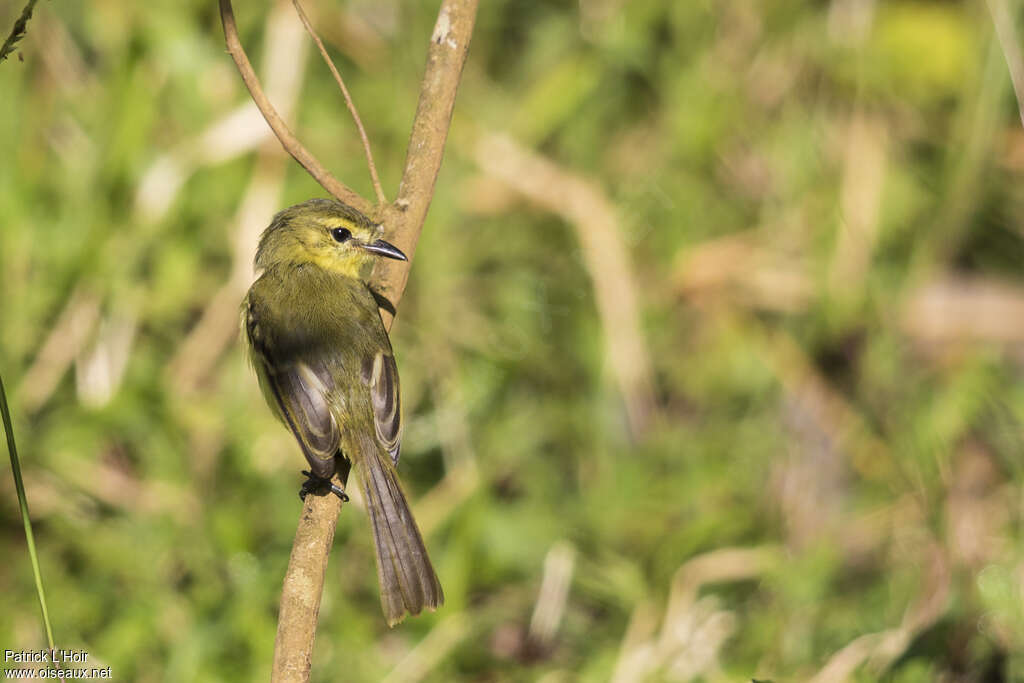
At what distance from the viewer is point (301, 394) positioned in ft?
9.68

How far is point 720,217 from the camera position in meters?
5.58

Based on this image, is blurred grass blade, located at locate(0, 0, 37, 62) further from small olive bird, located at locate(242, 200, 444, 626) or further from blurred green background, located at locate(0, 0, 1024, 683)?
blurred green background, located at locate(0, 0, 1024, 683)

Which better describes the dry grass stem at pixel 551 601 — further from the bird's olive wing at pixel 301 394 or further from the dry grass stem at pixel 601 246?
the bird's olive wing at pixel 301 394

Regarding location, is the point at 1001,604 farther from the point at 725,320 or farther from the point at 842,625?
the point at 725,320

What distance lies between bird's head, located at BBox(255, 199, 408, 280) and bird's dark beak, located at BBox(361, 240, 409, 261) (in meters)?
0.28

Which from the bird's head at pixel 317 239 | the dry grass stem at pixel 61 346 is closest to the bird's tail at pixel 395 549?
the bird's head at pixel 317 239

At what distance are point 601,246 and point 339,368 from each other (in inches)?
89.3

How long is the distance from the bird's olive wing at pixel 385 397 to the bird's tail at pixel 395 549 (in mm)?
48

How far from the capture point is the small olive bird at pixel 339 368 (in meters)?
2.68

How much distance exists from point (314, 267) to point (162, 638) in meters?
1.39

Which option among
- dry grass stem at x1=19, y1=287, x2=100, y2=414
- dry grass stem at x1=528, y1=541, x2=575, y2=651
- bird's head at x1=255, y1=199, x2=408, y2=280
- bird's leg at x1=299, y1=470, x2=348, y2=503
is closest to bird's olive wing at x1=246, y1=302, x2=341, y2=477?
bird's leg at x1=299, y1=470, x2=348, y2=503

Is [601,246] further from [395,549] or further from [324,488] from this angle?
[324,488]

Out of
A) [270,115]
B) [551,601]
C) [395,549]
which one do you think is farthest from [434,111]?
[551,601]

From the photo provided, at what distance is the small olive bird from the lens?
8.80ft
